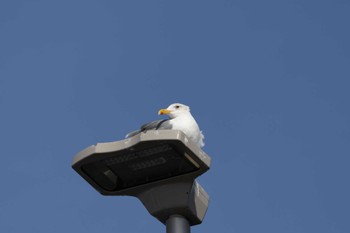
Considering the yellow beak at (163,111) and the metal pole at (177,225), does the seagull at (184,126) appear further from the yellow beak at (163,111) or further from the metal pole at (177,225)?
the metal pole at (177,225)

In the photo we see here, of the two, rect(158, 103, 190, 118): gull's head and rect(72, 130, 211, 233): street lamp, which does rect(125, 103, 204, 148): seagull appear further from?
rect(72, 130, 211, 233): street lamp

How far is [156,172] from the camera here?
5.80 meters

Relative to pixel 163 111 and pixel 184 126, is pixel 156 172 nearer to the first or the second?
pixel 184 126

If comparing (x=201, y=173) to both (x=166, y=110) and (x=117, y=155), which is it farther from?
(x=166, y=110)

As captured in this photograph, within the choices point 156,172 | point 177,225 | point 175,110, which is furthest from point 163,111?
point 177,225

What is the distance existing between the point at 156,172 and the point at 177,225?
18.2 inches

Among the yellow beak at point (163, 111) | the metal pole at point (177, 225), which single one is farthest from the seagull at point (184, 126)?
the metal pole at point (177, 225)

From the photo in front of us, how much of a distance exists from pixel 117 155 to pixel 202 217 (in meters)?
0.96

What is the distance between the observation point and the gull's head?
9511mm

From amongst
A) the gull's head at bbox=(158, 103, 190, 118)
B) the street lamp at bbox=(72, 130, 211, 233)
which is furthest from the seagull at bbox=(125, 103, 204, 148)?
the street lamp at bbox=(72, 130, 211, 233)

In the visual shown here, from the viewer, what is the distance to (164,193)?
5.79m

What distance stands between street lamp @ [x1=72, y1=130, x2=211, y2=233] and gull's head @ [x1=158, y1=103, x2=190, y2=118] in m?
3.51

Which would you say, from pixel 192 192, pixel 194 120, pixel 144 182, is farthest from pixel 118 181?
pixel 194 120

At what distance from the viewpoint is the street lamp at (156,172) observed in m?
5.39
